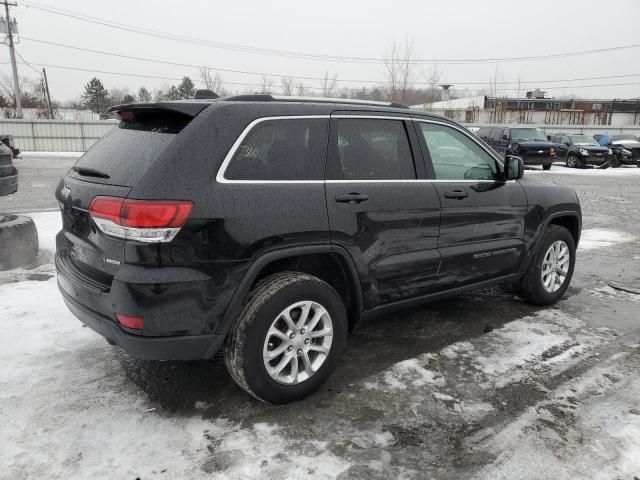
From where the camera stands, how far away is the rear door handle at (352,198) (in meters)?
3.12

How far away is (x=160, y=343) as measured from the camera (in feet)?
8.64

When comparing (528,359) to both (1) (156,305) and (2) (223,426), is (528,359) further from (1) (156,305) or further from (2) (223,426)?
(1) (156,305)

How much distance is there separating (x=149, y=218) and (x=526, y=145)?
2117 cm

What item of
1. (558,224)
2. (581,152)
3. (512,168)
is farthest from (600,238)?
(581,152)

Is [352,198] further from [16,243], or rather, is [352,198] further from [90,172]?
[16,243]

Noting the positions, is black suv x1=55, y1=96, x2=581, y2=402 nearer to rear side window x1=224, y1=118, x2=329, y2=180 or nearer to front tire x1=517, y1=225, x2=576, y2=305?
rear side window x1=224, y1=118, x2=329, y2=180

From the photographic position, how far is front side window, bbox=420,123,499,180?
3.82 m

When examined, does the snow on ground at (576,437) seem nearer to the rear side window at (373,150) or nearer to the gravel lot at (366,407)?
the gravel lot at (366,407)

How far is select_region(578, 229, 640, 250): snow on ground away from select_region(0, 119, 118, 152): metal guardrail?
24.2 metres

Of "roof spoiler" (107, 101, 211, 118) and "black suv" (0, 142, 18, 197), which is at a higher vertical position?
"roof spoiler" (107, 101, 211, 118)

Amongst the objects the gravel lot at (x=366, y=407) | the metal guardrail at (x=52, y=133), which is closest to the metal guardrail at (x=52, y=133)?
the metal guardrail at (x=52, y=133)

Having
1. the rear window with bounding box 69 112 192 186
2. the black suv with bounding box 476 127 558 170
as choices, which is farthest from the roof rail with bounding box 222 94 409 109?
the black suv with bounding box 476 127 558 170

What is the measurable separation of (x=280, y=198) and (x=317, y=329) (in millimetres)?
870

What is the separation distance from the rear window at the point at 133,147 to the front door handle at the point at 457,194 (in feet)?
6.47
